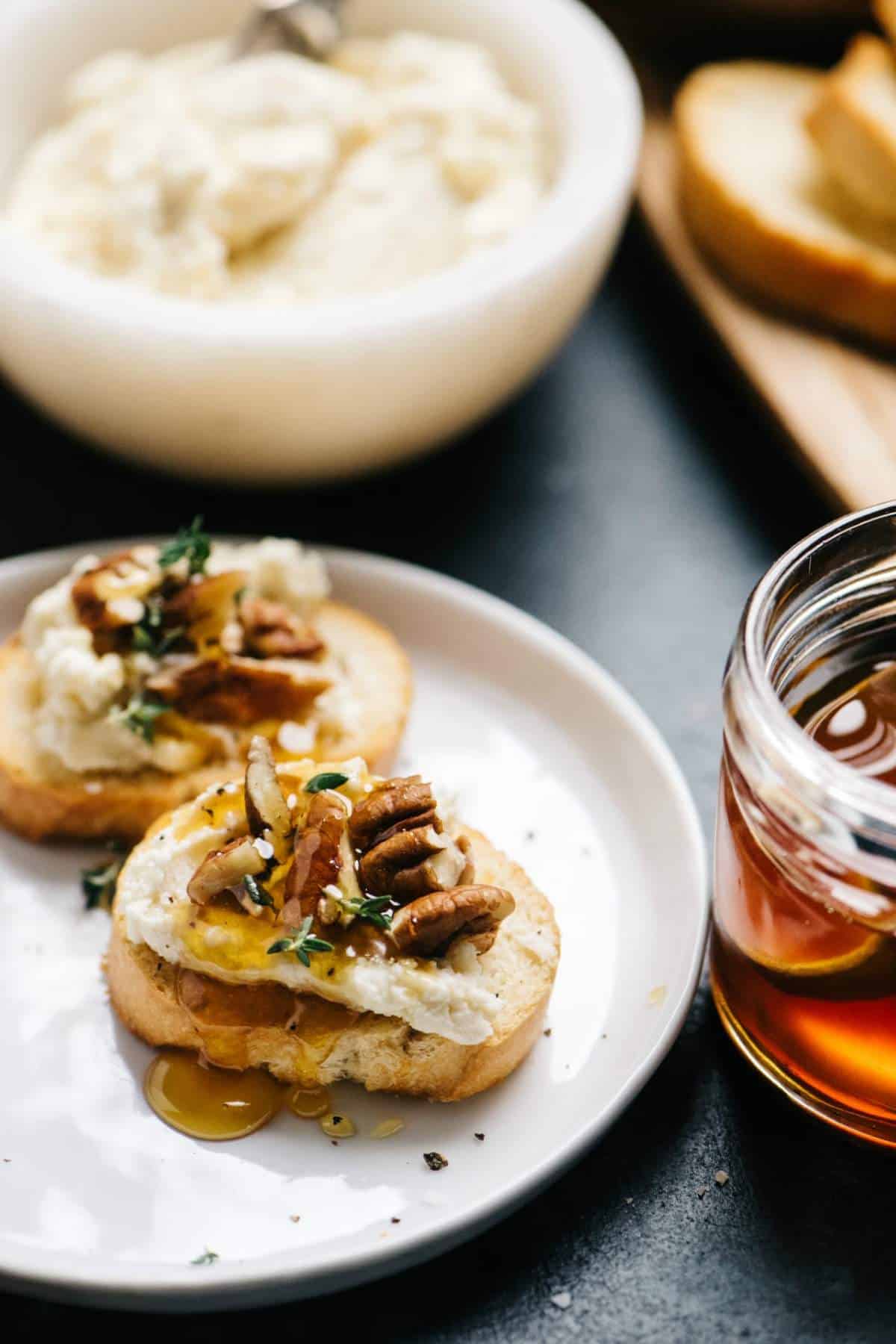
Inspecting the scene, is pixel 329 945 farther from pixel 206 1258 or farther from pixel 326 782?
pixel 206 1258

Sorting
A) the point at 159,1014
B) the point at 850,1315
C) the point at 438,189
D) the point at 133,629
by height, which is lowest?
the point at 850,1315

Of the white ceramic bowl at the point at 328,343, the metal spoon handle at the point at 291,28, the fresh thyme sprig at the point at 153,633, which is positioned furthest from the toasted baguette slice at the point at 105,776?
the metal spoon handle at the point at 291,28

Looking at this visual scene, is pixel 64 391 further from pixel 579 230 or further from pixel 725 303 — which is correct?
pixel 725 303

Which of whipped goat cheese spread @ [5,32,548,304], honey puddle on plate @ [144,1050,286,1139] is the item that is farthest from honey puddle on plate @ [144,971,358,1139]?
whipped goat cheese spread @ [5,32,548,304]

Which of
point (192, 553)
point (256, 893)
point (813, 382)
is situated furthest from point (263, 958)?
point (813, 382)

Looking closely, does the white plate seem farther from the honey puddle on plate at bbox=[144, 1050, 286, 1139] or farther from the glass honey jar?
the glass honey jar

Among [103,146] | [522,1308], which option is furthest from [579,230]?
[522,1308]
